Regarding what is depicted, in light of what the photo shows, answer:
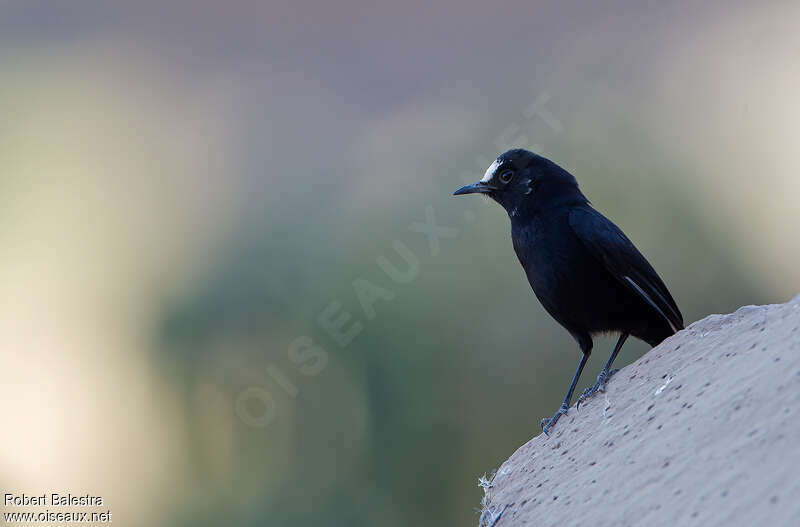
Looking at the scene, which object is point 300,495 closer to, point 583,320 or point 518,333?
point 518,333

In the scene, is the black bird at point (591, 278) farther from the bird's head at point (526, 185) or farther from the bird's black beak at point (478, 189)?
the bird's black beak at point (478, 189)

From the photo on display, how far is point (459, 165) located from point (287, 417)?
3530mm

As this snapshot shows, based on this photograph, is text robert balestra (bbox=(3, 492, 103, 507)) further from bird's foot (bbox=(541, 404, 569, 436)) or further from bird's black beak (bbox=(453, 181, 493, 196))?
bird's foot (bbox=(541, 404, 569, 436))

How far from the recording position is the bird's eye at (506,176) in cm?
572

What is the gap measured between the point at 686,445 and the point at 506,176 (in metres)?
3.13

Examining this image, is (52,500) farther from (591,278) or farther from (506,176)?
(591,278)

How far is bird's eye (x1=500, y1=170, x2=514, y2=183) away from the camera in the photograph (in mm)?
5723

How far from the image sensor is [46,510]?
7.48 meters

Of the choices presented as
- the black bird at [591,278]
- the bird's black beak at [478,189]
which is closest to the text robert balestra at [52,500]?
the bird's black beak at [478,189]

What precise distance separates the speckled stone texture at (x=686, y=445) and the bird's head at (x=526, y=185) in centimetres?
152

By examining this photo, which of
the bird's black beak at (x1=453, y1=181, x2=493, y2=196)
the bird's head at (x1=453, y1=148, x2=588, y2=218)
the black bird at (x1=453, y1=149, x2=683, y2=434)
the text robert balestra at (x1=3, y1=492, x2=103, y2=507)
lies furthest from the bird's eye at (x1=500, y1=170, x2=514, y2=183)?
the text robert balestra at (x1=3, y1=492, x2=103, y2=507)

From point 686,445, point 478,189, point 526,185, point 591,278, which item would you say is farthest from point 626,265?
point 686,445

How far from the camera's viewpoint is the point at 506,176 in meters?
5.74

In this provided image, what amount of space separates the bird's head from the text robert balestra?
15.2 ft
